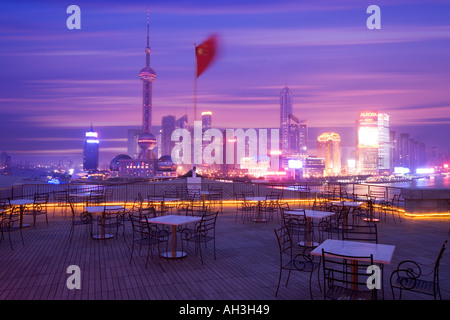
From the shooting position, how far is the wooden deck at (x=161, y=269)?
518cm

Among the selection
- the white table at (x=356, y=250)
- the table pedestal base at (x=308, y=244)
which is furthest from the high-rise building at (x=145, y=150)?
the white table at (x=356, y=250)

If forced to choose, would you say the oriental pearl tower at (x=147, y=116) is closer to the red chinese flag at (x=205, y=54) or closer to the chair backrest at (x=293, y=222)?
the red chinese flag at (x=205, y=54)

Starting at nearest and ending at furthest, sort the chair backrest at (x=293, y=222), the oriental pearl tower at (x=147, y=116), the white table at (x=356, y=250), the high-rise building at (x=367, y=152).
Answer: the white table at (x=356, y=250), the chair backrest at (x=293, y=222), the high-rise building at (x=367, y=152), the oriental pearl tower at (x=147, y=116)

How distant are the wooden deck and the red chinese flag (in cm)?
989

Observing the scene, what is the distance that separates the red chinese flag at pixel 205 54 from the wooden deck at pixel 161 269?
9.89 m

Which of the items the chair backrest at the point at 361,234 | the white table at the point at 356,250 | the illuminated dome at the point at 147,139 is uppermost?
the illuminated dome at the point at 147,139

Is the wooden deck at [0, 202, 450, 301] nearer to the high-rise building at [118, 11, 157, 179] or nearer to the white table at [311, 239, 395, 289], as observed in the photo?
the white table at [311, 239, 395, 289]

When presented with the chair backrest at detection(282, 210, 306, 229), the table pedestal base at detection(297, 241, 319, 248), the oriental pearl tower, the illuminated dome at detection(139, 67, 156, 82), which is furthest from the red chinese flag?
the illuminated dome at detection(139, 67, 156, 82)

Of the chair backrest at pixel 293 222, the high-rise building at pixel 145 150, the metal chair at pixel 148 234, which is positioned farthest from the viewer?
the high-rise building at pixel 145 150

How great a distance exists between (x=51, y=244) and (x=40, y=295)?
3899 millimetres

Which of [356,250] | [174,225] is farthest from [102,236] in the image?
[356,250]
